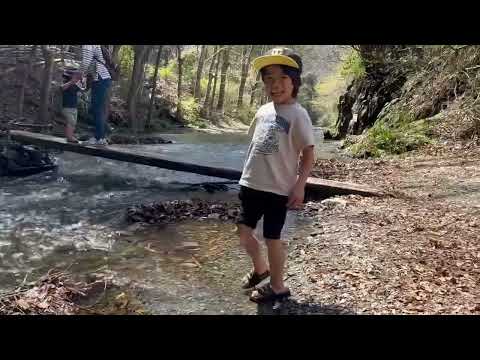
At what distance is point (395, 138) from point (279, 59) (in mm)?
9859

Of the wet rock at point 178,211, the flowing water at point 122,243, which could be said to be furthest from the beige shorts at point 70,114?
the wet rock at point 178,211

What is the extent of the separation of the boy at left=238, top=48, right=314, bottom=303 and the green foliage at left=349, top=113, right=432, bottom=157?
9103 mm

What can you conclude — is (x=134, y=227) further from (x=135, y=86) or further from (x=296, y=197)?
(x=135, y=86)

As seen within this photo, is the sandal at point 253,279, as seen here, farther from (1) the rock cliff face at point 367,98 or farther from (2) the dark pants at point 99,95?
(1) the rock cliff face at point 367,98

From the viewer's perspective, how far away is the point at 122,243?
5160mm

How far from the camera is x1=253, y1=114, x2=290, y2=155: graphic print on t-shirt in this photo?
11.1 feet

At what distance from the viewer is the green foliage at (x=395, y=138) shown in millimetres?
11734

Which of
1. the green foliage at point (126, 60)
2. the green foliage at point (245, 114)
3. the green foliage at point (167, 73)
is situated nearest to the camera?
the green foliage at point (126, 60)

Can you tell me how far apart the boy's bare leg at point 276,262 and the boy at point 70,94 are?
6.23 metres

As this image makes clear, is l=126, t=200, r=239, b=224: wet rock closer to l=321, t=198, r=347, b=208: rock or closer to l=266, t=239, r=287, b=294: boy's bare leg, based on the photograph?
l=321, t=198, r=347, b=208: rock

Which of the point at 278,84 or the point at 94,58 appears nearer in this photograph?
the point at 278,84

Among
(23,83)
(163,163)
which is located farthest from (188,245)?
(23,83)
